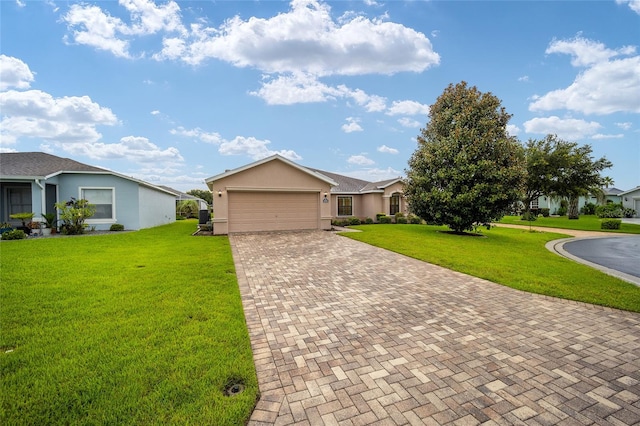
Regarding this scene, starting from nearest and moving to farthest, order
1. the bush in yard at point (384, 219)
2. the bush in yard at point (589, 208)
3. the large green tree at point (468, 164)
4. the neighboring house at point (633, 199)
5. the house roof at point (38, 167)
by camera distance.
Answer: the house roof at point (38, 167)
the large green tree at point (468, 164)
the bush in yard at point (384, 219)
the neighboring house at point (633, 199)
the bush in yard at point (589, 208)

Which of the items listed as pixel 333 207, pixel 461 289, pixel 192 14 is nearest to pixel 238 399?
pixel 461 289

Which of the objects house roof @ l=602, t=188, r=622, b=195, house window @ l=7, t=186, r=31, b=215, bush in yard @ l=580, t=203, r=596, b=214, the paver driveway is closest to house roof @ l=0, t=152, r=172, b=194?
house window @ l=7, t=186, r=31, b=215

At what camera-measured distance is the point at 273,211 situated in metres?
16.0

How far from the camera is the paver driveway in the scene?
8.18 feet

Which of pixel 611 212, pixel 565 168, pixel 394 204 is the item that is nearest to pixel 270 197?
pixel 394 204

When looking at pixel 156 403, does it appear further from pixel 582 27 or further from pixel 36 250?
pixel 582 27

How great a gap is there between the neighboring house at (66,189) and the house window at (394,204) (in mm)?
18536

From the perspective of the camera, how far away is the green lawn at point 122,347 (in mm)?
2406

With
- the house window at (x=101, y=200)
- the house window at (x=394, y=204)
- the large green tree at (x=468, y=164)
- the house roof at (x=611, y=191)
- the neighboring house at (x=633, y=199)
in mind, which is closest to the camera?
the large green tree at (x=468, y=164)

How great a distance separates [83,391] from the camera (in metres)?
2.61

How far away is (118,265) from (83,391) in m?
5.96

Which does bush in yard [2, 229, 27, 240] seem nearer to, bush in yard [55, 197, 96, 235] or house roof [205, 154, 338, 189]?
bush in yard [55, 197, 96, 235]

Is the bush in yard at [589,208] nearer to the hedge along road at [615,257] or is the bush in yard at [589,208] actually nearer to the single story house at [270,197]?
the hedge along road at [615,257]

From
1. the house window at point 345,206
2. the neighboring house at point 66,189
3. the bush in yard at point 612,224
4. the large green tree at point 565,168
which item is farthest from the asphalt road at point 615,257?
the neighboring house at point 66,189
